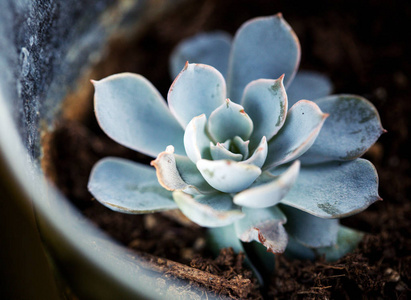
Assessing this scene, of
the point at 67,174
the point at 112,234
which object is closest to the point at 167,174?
the point at 112,234

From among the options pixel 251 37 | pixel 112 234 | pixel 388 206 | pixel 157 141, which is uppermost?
pixel 251 37

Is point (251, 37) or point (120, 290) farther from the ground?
point (251, 37)

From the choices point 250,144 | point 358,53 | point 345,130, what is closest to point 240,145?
point 250,144

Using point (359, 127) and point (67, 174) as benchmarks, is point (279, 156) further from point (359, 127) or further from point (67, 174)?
point (67, 174)

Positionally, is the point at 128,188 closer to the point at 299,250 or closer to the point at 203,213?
the point at 203,213

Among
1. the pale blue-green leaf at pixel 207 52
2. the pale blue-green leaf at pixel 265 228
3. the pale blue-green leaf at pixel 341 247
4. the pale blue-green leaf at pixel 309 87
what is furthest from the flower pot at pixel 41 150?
the pale blue-green leaf at pixel 309 87

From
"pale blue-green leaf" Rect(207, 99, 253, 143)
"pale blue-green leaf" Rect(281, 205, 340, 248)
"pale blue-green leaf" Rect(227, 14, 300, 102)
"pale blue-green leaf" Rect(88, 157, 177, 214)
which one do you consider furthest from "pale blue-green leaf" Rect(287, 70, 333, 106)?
"pale blue-green leaf" Rect(88, 157, 177, 214)
